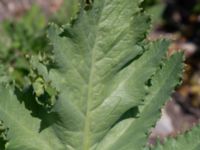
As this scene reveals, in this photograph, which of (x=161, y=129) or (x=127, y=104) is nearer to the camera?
(x=127, y=104)

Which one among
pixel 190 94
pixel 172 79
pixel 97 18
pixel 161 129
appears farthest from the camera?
pixel 190 94

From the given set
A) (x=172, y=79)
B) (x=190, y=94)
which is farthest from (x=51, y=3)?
(x=172, y=79)

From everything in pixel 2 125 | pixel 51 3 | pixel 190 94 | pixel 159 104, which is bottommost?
pixel 190 94

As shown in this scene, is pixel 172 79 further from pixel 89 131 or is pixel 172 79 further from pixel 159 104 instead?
pixel 89 131

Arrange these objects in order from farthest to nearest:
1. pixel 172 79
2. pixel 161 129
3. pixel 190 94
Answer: pixel 190 94 → pixel 161 129 → pixel 172 79

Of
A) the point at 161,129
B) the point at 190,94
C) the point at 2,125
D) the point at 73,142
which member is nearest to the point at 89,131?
the point at 73,142

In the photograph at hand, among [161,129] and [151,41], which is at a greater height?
[151,41]
